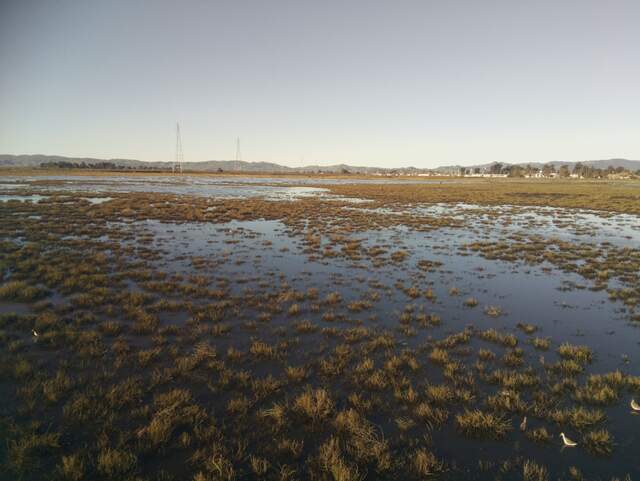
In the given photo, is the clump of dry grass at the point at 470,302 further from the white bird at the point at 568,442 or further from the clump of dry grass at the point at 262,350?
the clump of dry grass at the point at 262,350

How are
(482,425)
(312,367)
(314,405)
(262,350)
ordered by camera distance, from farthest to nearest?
(262,350) → (312,367) → (314,405) → (482,425)

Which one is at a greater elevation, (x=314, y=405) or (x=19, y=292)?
(x=19, y=292)

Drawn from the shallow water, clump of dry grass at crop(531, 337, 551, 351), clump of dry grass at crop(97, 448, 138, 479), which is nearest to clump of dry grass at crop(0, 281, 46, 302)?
the shallow water

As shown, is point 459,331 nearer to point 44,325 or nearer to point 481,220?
point 44,325

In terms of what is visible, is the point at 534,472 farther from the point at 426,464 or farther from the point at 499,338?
the point at 499,338

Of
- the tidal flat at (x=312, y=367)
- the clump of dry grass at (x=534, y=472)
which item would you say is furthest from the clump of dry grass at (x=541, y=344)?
the clump of dry grass at (x=534, y=472)

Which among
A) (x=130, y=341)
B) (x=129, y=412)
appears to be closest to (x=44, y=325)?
(x=130, y=341)

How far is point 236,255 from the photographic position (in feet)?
69.0

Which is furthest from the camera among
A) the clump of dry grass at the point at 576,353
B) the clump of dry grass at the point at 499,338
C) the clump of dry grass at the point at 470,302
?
the clump of dry grass at the point at 470,302

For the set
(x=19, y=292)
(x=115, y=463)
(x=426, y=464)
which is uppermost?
(x=19, y=292)

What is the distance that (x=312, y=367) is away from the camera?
8727mm

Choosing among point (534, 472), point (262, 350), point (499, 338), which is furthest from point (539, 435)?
point (262, 350)

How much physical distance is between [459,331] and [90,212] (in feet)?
139

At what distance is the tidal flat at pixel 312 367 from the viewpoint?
226 inches
